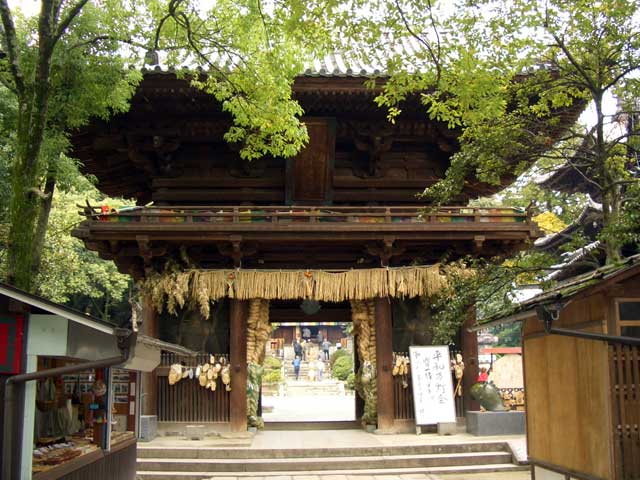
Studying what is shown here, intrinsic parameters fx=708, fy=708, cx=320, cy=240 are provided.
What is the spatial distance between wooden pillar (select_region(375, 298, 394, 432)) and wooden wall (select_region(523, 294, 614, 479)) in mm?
4602

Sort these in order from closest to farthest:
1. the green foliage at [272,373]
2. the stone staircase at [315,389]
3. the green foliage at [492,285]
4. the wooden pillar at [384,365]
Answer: the green foliage at [492,285], the wooden pillar at [384,365], the stone staircase at [315,389], the green foliage at [272,373]

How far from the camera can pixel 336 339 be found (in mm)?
55375

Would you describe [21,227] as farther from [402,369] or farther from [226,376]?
[402,369]

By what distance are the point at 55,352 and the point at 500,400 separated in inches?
397

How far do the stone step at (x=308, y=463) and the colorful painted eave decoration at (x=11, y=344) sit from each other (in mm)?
6173

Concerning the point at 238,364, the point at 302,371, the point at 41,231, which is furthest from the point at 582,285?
the point at 302,371

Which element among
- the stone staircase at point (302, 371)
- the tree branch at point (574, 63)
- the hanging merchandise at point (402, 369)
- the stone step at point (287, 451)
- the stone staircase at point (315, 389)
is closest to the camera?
the tree branch at point (574, 63)

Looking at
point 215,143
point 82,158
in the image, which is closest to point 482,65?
point 215,143

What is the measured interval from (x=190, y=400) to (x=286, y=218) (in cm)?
411

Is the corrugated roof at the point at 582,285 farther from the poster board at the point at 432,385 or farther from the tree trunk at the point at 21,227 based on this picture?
the tree trunk at the point at 21,227

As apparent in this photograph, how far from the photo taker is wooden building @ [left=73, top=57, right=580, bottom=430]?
1343 centimetres

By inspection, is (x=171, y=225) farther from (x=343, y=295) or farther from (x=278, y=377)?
(x=278, y=377)

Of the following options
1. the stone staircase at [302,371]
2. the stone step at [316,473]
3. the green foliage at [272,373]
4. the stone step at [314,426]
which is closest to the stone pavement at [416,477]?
the stone step at [316,473]

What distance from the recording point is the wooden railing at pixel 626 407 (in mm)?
6957
